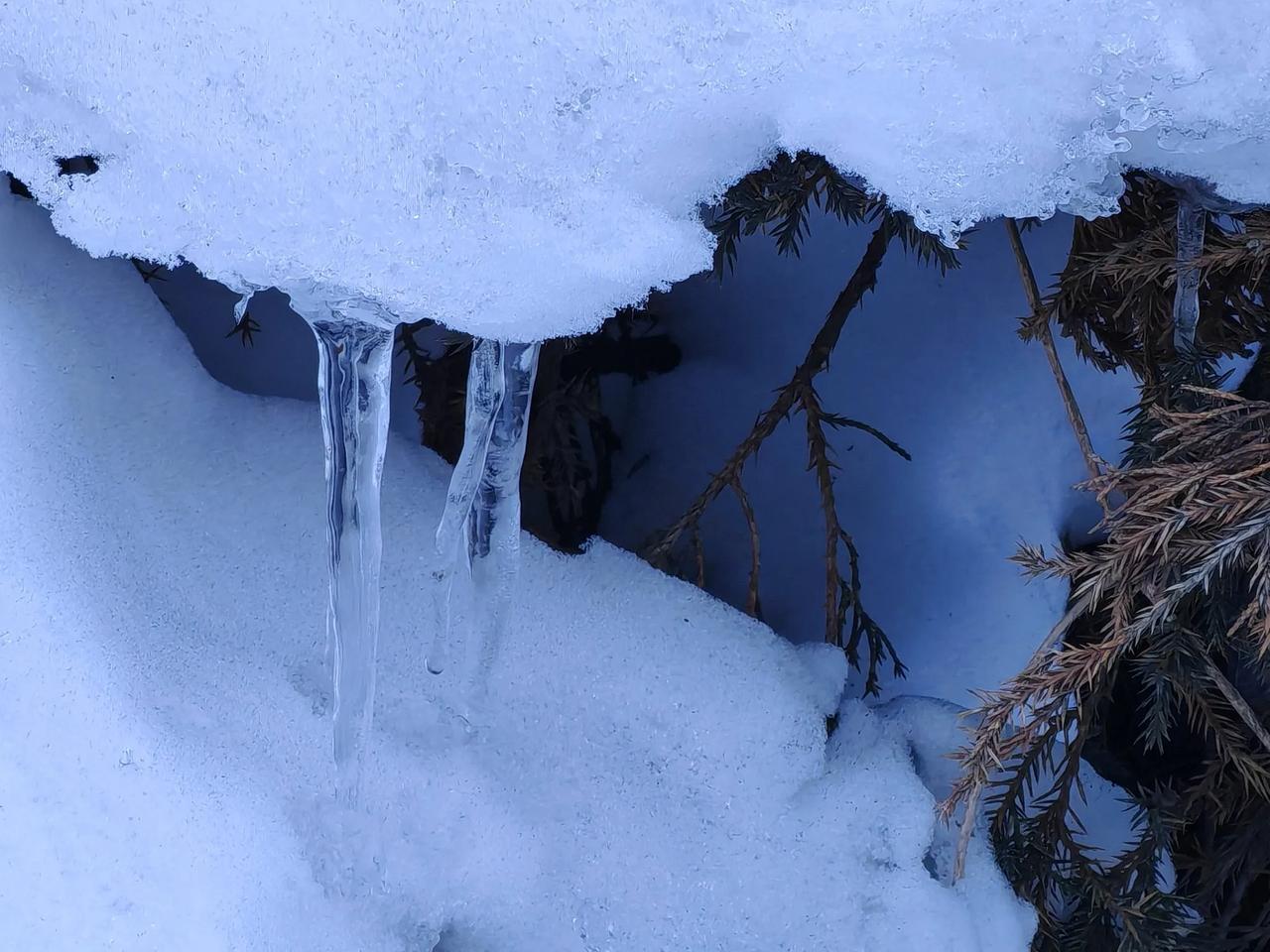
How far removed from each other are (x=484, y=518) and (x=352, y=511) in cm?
22

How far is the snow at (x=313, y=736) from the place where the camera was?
1.10 metres

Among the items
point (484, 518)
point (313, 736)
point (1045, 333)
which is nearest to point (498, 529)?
point (484, 518)

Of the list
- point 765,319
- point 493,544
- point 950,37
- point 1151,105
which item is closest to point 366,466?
point 493,544

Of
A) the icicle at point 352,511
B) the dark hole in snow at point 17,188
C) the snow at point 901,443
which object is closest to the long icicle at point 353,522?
the icicle at point 352,511

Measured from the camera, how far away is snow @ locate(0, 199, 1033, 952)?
1103 millimetres

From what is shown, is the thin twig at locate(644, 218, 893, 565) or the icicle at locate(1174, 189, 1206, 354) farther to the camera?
the thin twig at locate(644, 218, 893, 565)

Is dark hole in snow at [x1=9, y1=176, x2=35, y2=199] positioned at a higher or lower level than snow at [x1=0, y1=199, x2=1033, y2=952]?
higher

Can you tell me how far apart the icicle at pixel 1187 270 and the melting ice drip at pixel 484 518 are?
709 millimetres

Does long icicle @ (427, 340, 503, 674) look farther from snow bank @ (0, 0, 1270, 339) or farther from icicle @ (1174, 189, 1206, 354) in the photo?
icicle @ (1174, 189, 1206, 354)

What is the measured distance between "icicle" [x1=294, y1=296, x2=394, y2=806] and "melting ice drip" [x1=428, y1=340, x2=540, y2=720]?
0.39 feet

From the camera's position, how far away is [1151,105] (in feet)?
2.76

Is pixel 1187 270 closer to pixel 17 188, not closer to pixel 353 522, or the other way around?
pixel 353 522

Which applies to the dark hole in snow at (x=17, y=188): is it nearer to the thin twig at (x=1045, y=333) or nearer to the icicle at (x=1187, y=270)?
the thin twig at (x=1045, y=333)

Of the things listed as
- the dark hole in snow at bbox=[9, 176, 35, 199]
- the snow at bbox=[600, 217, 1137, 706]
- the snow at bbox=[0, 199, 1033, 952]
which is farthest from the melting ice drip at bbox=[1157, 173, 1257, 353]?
the dark hole in snow at bbox=[9, 176, 35, 199]
